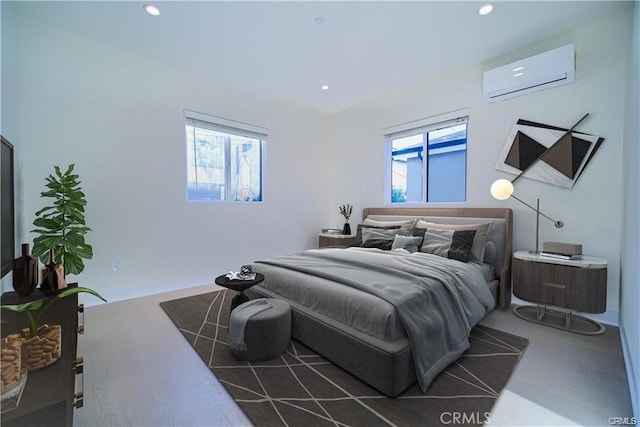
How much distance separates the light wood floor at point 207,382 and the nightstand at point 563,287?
202mm

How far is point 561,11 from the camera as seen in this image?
252 centimetres

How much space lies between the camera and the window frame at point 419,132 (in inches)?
144

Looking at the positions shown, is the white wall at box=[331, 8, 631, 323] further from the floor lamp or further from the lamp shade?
the lamp shade

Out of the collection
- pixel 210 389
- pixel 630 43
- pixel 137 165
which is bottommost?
pixel 210 389

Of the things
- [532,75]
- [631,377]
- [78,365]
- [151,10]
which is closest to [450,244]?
[631,377]

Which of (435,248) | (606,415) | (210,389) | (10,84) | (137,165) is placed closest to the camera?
(606,415)

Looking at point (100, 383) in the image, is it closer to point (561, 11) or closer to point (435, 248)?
point (435, 248)

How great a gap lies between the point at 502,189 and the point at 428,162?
50.0 inches

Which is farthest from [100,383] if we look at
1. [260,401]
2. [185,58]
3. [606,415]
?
[185,58]

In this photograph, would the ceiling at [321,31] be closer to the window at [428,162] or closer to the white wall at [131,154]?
the white wall at [131,154]

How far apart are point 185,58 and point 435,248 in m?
3.81

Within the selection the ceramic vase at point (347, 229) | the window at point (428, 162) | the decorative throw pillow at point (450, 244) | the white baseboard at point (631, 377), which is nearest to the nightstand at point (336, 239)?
the ceramic vase at point (347, 229)

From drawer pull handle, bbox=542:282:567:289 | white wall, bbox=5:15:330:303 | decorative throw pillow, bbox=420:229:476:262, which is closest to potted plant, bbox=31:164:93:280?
white wall, bbox=5:15:330:303

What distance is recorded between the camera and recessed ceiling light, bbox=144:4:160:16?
2471mm
